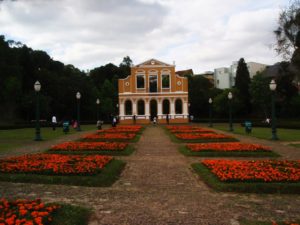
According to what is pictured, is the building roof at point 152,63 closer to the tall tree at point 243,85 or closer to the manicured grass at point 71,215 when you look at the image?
the tall tree at point 243,85

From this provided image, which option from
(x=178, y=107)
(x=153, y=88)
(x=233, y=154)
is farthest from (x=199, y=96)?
(x=233, y=154)

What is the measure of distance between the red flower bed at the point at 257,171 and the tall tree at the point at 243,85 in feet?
189

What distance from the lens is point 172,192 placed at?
7.98 meters

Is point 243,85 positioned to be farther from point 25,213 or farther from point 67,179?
point 25,213

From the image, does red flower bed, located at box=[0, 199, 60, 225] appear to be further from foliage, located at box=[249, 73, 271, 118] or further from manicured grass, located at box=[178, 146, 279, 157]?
foliage, located at box=[249, 73, 271, 118]

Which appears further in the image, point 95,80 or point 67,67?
→ point 95,80

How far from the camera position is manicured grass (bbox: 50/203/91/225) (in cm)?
549

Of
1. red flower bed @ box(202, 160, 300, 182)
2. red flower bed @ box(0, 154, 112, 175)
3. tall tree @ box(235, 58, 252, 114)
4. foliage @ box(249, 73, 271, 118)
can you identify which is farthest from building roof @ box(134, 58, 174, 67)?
red flower bed @ box(202, 160, 300, 182)

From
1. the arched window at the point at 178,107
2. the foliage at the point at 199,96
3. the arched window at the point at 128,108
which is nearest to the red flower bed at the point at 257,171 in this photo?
the arched window at the point at 128,108

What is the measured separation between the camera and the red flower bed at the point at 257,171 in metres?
8.68

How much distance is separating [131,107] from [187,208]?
180ft

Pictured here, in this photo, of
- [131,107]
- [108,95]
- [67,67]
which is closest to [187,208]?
[131,107]

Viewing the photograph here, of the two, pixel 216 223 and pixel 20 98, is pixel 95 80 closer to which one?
pixel 20 98

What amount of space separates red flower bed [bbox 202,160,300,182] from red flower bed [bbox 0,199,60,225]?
4.49 m
